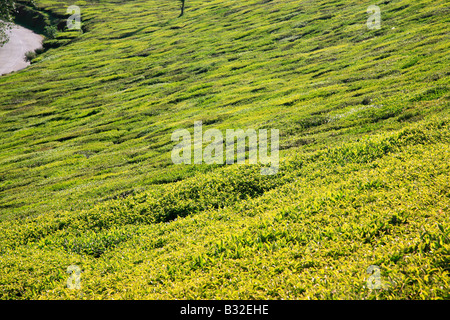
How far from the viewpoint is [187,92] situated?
59.5 metres

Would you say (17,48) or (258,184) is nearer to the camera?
(258,184)

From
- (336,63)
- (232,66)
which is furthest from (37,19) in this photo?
(336,63)

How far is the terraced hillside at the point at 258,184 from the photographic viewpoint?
34.6ft

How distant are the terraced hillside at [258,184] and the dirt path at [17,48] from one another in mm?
50552

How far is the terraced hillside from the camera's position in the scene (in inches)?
416

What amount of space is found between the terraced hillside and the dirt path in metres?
50.6

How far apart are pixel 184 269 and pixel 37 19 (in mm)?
178779

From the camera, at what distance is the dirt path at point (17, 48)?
108394mm

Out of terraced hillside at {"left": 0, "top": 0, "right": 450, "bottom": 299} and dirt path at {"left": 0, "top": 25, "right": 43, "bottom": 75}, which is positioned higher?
dirt path at {"left": 0, "top": 25, "right": 43, "bottom": 75}

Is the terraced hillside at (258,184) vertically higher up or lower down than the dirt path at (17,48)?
lower down

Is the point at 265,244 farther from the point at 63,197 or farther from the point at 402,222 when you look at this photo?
the point at 63,197

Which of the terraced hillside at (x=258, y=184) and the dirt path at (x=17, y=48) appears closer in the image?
the terraced hillside at (x=258, y=184)

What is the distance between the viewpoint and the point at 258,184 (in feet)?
62.2

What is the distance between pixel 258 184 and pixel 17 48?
14167 cm
